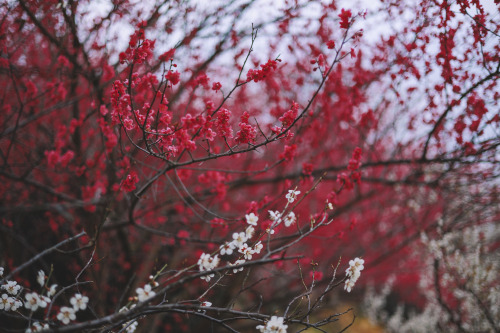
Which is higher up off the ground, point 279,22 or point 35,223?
point 279,22

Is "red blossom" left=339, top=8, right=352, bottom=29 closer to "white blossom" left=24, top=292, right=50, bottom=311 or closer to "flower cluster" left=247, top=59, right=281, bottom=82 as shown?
"flower cluster" left=247, top=59, right=281, bottom=82

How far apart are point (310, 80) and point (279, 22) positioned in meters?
1.37

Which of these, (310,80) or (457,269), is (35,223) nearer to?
(310,80)

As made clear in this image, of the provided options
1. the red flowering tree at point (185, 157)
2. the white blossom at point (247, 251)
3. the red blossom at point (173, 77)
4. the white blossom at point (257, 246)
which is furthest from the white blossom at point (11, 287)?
the red blossom at point (173, 77)

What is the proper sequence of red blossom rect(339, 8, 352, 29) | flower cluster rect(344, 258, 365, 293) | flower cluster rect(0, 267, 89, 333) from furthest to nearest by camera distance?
red blossom rect(339, 8, 352, 29)
flower cluster rect(344, 258, 365, 293)
flower cluster rect(0, 267, 89, 333)

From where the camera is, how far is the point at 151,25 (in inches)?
176

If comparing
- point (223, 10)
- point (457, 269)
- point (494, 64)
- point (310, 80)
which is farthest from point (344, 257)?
point (223, 10)

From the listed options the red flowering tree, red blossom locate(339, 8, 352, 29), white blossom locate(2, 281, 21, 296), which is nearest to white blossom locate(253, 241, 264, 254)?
the red flowering tree

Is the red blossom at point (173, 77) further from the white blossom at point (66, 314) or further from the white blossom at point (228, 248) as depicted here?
the white blossom at point (66, 314)

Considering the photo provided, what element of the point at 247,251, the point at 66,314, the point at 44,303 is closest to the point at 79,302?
the point at 66,314

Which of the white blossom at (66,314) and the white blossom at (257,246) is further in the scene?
the white blossom at (257,246)

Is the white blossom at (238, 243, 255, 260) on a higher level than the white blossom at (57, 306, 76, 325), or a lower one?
higher

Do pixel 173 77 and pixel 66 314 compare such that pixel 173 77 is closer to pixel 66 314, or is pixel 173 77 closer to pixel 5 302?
pixel 66 314

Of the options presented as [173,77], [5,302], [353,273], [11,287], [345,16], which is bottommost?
[5,302]
